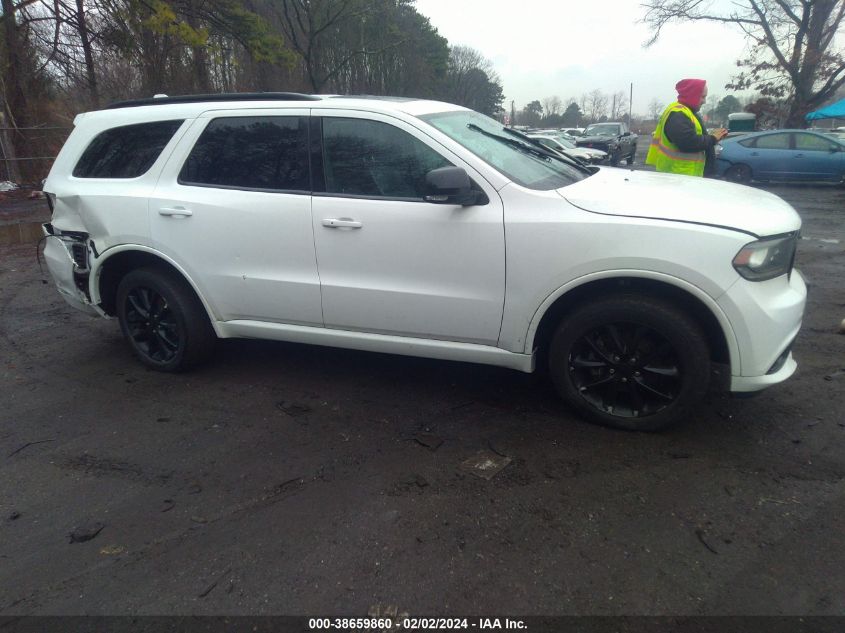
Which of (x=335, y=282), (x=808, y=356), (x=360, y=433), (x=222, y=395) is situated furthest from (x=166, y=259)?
(x=808, y=356)

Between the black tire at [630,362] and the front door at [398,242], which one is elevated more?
the front door at [398,242]

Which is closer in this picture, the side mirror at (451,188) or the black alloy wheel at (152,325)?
the side mirror at (451,188)

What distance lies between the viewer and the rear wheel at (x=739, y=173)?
1498 cm

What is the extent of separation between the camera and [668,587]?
2238 mm

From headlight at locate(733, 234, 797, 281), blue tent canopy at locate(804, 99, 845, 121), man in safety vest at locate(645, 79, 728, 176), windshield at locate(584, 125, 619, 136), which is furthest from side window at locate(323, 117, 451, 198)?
blue tent canopy at locate(804, 99, 845, 121)

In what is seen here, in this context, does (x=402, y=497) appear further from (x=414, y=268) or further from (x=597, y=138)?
(x=597, y=138)

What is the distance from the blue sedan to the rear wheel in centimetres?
2

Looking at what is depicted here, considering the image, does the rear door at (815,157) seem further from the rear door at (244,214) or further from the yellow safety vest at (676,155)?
the rear door at (244,214)

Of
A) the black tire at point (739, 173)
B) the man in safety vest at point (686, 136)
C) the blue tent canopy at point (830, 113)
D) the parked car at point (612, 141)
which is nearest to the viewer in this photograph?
the man in safety vest at point (686, 136)

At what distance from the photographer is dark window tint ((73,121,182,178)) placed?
4.15 metres

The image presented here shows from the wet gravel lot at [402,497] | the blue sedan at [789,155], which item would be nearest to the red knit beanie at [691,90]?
the wet gravel lot at [402,497]

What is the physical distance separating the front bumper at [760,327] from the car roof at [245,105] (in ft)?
6.74

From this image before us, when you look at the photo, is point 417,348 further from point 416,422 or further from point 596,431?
point 596,431

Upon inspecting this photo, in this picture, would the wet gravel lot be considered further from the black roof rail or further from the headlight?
the black roof rail
